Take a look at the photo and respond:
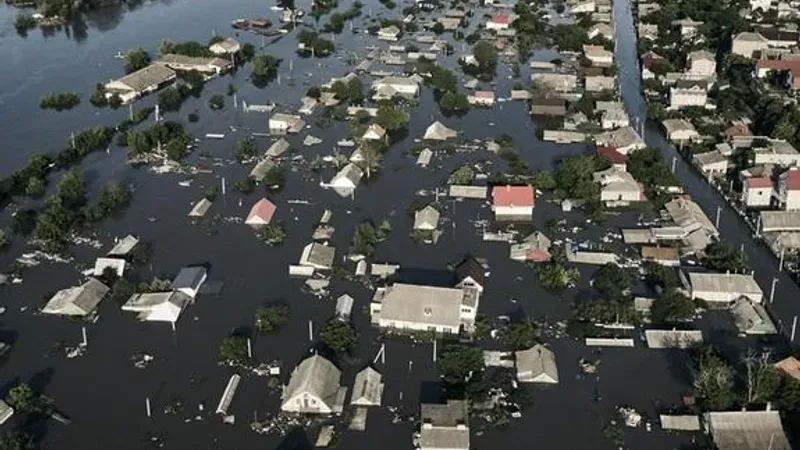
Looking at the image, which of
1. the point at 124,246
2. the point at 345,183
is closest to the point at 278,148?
the point at 345,183

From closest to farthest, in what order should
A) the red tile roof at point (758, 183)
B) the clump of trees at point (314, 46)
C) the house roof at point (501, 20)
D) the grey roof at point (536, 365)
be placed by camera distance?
1. the grey roof at point (536, 365)
2. the red tile roof at point (758, 183)
3. the clump of trees at point (314, 46)
4. the house roof at point (501, 20)

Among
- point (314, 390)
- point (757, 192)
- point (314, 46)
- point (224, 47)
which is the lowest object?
point (314, 390)

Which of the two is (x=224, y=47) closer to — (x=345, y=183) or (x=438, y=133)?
(x=438, y=133)

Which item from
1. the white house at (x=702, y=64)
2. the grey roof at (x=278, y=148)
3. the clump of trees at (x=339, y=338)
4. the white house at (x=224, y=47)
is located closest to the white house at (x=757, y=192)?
the white house at (x=702, y=64)

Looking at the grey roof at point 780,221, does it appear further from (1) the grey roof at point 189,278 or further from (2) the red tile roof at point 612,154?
(1) the grey roof at point 189,278

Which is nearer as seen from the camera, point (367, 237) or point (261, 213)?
point (367, 237)

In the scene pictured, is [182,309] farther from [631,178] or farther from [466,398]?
[631,178]

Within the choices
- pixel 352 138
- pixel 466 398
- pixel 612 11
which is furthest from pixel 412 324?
pixel 612 11
